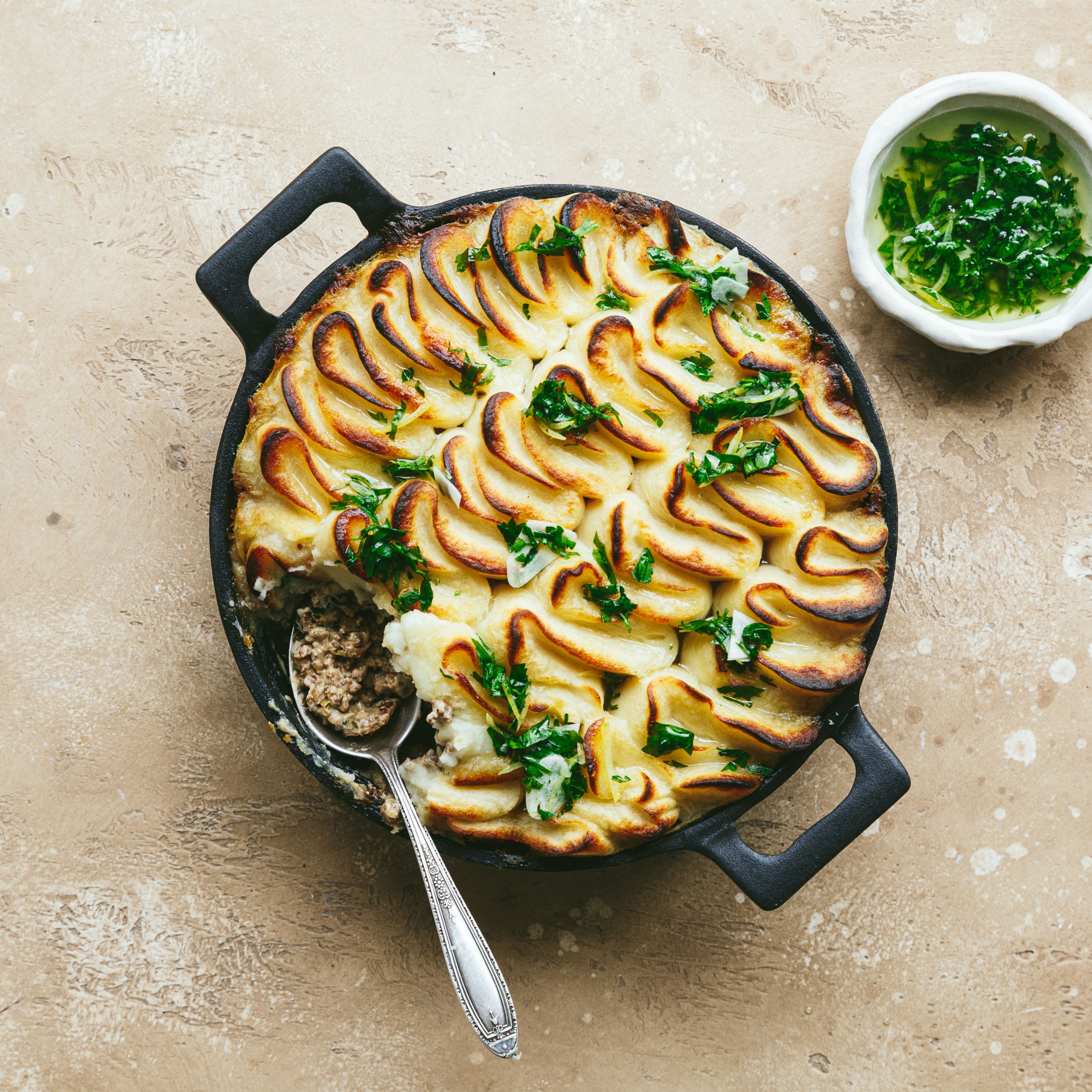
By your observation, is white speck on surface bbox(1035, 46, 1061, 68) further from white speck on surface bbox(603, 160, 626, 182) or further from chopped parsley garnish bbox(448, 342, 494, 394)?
chopped parsley garnish bbox(448, 342, 494, 394)

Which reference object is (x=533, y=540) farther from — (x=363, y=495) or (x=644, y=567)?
(x=363, y=495)

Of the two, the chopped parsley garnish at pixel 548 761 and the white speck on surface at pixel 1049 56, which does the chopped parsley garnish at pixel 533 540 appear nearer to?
the chopped parsley garnish at pixel 548 761

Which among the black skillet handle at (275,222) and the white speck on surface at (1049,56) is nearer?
the black skillet handle at (275,222)

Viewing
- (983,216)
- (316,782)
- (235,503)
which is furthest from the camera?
(316,782)

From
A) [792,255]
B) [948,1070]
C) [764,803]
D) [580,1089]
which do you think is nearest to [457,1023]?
[580,1089]

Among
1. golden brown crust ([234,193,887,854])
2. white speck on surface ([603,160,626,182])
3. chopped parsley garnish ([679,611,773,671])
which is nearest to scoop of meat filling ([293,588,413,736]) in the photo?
golden brown crust ([234,193,887,854])

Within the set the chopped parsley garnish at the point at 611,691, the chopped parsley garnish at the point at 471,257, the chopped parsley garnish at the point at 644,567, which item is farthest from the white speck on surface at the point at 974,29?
the chopped parsley garnish at the point at 611,691

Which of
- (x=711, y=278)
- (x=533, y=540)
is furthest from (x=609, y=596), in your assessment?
(x=711, y=278)
